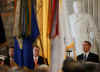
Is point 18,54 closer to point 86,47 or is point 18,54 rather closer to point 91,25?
point 86,47

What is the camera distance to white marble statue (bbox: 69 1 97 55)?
14.5 feet

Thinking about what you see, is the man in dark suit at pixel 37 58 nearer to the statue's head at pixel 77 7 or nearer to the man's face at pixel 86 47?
the man's face at pixel 86 47

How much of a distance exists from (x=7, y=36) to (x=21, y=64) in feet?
3.13

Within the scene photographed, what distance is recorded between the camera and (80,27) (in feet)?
14.9

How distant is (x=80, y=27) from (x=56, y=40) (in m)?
0.74

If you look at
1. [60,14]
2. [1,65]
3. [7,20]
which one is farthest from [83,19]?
[1,65]

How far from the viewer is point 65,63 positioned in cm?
464

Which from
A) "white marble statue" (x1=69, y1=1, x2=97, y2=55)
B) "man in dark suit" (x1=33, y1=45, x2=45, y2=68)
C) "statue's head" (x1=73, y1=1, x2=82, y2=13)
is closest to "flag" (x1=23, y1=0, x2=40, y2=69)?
"man in dark suit" (x1=33, y1=45, x2=45, y2=68)

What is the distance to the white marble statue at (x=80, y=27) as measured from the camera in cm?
441

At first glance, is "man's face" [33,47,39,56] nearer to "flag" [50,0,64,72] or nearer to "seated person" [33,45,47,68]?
"seated person" [33,45,47,68]

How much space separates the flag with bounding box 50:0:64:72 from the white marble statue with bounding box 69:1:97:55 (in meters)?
0.38

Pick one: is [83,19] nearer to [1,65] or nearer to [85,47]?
[85,47]

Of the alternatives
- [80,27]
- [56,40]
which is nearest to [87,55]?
[80,27]

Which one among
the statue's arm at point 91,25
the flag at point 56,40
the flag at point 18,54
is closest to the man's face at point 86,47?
the statue's arm at point 91,25
